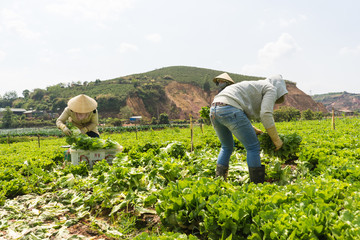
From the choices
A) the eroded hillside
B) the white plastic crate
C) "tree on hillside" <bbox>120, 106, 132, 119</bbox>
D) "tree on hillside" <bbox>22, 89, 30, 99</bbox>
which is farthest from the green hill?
the white plastic crate

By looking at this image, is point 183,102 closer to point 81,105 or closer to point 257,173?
point 81,105

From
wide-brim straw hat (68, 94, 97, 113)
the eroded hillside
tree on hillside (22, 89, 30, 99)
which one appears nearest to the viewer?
wide-brim straw hat (68, 94, 97, 113)

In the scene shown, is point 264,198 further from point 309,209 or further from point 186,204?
point 186,204

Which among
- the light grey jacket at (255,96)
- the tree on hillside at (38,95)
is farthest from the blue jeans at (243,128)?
the tree on hillside at (38,95)

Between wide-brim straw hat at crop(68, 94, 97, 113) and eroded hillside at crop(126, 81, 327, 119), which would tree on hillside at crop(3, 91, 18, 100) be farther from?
wide-brim straw hat at crop(68, 94, 97, 113)

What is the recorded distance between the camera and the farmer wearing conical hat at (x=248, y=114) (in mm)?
3080

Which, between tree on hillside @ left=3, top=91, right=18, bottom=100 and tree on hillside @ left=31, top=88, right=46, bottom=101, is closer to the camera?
tree on hillside @ left=31, top=88, right=46, bottom=101

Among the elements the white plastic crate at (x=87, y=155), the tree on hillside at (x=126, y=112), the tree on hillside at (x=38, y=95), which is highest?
the tree on hillside at (x=38, y=95)

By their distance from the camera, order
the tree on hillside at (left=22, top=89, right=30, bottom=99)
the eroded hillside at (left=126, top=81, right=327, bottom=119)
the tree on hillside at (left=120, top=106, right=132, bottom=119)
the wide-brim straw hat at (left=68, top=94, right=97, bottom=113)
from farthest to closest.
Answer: the tree on hillside at (left=22, top=89, right=30, bottom=99) → the eroded hillside at (left=126, top=81, right=327, bottom=119) → the tree on hillside at (left=120, top=106, right=132, bottom=119) → the wide-brim straw hat at (left=68, top=94, right=97, bottom=113)

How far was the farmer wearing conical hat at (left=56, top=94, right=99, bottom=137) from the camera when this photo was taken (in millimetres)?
5527

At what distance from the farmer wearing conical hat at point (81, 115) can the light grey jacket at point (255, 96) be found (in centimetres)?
344

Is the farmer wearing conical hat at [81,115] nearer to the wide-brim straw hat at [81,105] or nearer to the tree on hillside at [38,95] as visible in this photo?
the wide-brim straw hat at [81,105]

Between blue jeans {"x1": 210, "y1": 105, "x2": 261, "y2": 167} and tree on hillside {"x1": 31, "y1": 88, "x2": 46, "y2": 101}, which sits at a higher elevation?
tree on hillside {"x1": 31, "y1": 88, "x2": 46, "y2": 101}

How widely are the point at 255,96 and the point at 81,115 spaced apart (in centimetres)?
422
